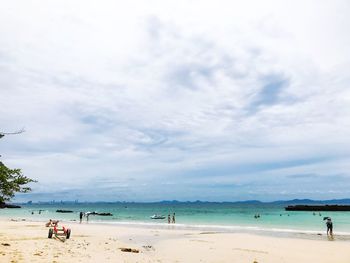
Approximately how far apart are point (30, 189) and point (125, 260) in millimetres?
5547

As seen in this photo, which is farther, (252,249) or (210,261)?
(252,249)

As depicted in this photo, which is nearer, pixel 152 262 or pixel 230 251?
pixel 152 262

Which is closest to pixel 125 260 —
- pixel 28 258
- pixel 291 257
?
pixel 28 258

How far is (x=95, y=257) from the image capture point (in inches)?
674

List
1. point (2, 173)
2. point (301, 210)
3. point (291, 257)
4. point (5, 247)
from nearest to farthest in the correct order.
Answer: point (2, 173)
point (5, 247)
point (291, 257)
point (301, 210)

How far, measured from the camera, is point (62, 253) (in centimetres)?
1723

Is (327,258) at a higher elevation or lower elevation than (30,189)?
lower

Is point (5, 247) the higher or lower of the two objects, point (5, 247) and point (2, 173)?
the lower

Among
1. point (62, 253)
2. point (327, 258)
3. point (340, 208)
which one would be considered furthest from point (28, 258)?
point (340, 208)

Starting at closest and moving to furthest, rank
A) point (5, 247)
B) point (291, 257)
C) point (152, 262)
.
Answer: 1. point (152, 262)
2. point (5, 247)
3. point (291, 257)

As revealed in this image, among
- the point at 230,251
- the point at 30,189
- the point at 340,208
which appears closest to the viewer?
the point at 30,189

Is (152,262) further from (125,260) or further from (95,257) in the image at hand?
(95,257)

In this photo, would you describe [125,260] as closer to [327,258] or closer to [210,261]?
[210,261]

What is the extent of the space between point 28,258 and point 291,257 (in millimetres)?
14653
